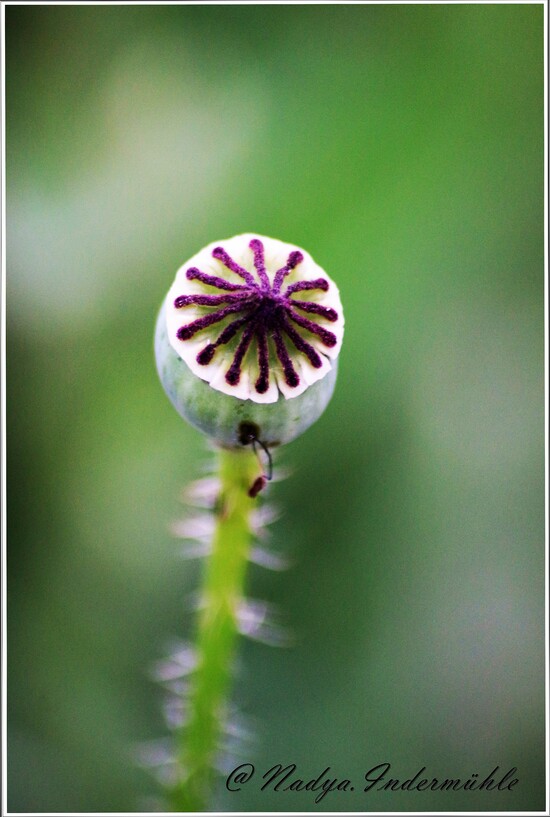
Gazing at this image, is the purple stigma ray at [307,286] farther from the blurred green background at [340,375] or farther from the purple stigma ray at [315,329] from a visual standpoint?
the blurred green background at [340,375]

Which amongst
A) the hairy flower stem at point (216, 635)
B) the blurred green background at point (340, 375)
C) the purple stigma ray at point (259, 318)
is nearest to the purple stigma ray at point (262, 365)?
the purple stigma ray at point (259, 318)

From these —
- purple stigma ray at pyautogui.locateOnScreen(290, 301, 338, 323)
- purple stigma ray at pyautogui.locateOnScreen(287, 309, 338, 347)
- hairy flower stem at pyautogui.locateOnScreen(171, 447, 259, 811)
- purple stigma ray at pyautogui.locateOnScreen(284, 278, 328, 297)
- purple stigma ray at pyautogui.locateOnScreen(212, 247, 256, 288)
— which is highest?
purple stigma ray at pyautogui.locateOnScreen(212, 247, 256, 288)

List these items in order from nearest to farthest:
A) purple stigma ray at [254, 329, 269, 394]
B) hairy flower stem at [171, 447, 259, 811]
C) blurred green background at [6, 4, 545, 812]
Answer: purple stigma ray at [254, 329, 269, 394]
hairy flower stem at [171, 447, 259, 811]
blurred green background at [6, 4, 545, 812]

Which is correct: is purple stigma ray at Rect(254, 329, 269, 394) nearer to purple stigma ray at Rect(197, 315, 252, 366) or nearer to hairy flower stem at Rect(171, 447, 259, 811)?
purple stigma ray at Rect(197, 315, 252, 366)

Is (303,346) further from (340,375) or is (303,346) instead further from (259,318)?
(340,375)

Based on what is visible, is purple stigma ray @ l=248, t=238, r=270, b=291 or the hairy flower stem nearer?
purple stigma ray @ l=248, t=238, r=270, b=291

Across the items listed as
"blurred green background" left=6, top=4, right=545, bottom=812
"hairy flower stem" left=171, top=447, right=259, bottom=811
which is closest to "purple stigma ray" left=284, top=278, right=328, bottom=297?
"hairy flower stem" left=171, top=447, right=259, bottom=811

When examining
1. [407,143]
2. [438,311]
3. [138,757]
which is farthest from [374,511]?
[407,143]

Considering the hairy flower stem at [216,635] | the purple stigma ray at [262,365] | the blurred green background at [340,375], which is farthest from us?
the blurred green background at [340,375]

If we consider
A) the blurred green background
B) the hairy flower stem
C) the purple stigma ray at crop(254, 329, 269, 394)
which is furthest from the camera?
the blurred green background
